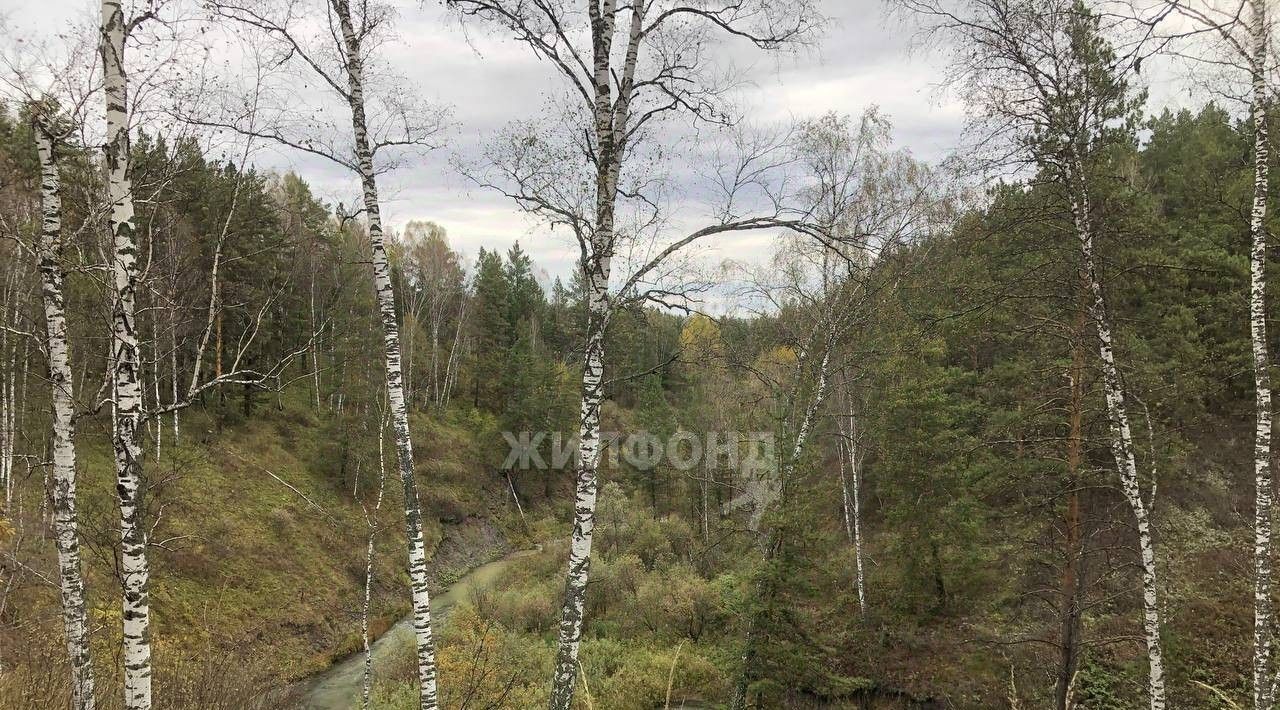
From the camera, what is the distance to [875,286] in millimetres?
9695

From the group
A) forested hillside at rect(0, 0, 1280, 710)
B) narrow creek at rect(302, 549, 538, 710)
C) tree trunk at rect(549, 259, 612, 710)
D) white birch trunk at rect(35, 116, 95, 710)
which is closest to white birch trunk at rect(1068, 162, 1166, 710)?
forested hillside at rect(0, 0, 1280, 710)

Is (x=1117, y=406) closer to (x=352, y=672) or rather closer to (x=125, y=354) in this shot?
(x=125, y=354)

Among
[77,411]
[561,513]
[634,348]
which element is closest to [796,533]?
[77,411]

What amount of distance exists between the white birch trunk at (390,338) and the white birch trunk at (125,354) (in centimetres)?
193

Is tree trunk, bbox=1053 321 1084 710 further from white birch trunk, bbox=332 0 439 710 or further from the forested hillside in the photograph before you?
white birch trunk, bbox=332 0 439 710

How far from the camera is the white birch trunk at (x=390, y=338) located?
19.4 ft

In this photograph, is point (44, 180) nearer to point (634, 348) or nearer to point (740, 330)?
point (740, 330)

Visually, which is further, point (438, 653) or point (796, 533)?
point (438, 653)

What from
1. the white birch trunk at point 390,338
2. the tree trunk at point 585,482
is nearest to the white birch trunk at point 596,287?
the tree trunk at point 585,482

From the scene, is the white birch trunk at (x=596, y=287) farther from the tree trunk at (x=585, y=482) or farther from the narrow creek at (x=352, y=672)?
the narrow creek at (x=352, y=672)

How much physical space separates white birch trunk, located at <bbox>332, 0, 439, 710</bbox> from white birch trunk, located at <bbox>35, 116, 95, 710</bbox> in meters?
2.34

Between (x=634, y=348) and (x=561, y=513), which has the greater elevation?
(x=634, y=348)

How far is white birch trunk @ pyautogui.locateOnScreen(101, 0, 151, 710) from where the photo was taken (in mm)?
4094

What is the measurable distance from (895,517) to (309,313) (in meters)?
25.7
